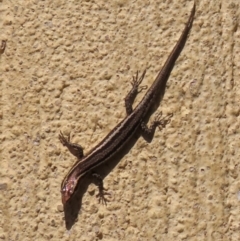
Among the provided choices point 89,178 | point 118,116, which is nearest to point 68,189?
point 89,178

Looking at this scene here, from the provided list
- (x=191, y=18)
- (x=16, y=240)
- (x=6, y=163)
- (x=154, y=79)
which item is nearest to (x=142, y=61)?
(x=154, y=79)

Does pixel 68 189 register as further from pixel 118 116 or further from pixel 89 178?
pixel 118 116

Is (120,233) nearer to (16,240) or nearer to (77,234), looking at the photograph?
(77,234)

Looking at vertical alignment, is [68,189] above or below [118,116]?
below

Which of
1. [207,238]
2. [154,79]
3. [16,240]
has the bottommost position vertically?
[207,238]
